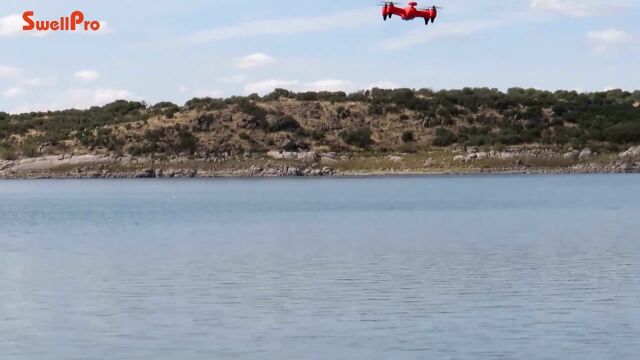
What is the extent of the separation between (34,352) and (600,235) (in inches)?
1233

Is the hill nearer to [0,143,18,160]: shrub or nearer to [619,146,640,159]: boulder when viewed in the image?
[0,143,18,160]: shrub

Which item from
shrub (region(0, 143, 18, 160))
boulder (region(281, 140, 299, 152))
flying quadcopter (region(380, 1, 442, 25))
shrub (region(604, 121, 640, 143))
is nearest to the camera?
flying quadcopter (region(380, 1, 442, 25))

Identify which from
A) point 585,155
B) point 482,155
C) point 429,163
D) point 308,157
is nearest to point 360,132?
point 308,157

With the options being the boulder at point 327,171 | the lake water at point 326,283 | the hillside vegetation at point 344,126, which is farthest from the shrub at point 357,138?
the lake water at point 326,283

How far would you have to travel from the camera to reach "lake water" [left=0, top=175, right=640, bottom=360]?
26516 millimetres

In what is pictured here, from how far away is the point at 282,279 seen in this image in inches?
1470

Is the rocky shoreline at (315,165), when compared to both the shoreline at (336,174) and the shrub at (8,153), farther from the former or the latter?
the shrub at (8,153)

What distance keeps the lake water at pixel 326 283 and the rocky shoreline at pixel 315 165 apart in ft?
180

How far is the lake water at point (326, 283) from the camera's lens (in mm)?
26516

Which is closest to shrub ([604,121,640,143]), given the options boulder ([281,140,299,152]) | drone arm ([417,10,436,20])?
boulder ([281,140,299,152])

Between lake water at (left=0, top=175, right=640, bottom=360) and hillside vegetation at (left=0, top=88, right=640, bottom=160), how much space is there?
203 ft

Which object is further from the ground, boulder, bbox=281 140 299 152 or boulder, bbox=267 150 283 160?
boulder, bbox=281 140 299 152

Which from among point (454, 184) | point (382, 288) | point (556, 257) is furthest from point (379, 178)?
point (382, 288)

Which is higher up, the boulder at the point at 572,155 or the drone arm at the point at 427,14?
the drone arm at the point at 427,14
